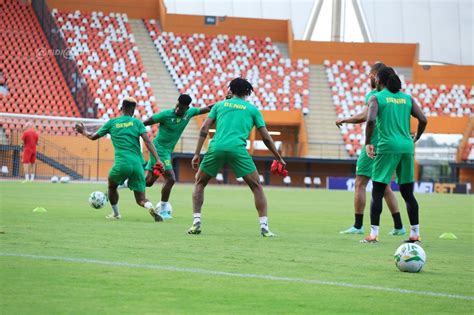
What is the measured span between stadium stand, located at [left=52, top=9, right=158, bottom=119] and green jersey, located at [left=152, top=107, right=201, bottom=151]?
2814 cm

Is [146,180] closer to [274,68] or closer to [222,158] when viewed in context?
[222,158]

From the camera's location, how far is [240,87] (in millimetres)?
12797

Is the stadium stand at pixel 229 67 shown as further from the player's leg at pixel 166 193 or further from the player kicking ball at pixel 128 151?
the player kicking ball at pixel 128 151

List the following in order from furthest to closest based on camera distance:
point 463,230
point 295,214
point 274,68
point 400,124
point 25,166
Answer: point 274,68, point 25,166, point 295,214, point 463,230, point 400,124

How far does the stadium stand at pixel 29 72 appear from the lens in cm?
4316

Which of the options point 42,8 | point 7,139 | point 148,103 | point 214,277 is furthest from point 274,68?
point 214,277

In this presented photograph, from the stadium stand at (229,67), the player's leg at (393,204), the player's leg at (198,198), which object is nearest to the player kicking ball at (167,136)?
the player's leg at (198,198)

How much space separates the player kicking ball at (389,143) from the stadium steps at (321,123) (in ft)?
117

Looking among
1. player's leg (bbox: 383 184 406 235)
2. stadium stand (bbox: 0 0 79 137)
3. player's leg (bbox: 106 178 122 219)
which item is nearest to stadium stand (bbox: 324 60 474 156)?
stadium stand (bbox: 0 0 79 137)

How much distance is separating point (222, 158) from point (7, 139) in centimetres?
2596

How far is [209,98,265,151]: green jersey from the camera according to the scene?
1277cm

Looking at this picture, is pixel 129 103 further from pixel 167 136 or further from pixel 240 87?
pixel 240 87

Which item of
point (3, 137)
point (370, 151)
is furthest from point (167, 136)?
point (3, 137)

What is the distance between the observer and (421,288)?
8.06 metres
